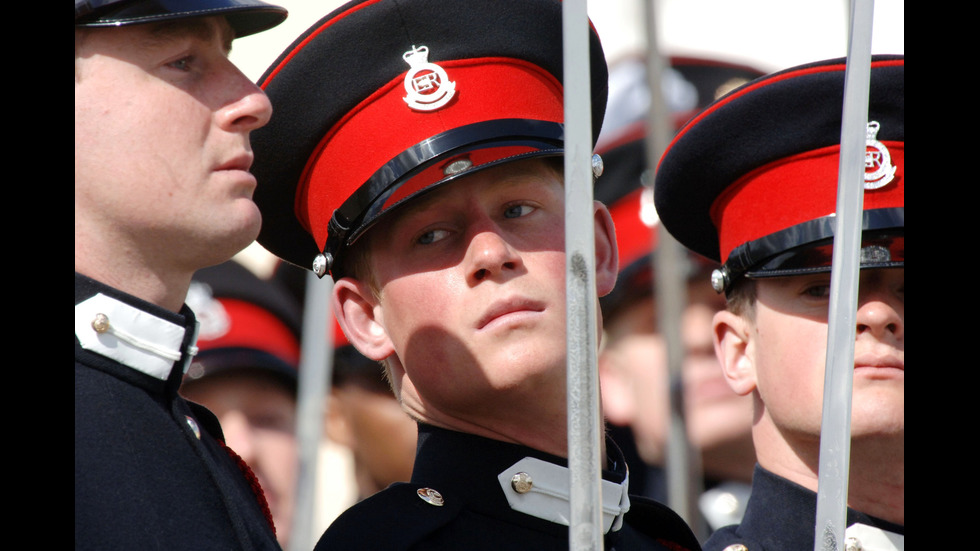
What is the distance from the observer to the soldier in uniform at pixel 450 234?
2342 mm

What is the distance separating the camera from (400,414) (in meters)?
5.00

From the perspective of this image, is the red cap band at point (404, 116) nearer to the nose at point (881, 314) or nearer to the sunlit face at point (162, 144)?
the sunlit face at point (162, 144)

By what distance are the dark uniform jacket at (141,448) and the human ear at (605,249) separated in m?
0.86

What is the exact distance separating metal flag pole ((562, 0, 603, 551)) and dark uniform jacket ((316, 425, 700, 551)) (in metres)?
0.59

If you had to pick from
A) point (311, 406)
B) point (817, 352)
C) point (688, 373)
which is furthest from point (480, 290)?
point (688, 373)

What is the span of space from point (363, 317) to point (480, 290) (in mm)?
339

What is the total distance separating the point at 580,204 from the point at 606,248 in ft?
3.02

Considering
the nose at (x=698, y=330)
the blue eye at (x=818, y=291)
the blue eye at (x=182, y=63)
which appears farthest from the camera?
the nose at (x=698, y=330)

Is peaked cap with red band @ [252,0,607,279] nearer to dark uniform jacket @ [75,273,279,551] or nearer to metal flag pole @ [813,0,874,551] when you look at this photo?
dark uniform jacket @ [75,273,279,551]

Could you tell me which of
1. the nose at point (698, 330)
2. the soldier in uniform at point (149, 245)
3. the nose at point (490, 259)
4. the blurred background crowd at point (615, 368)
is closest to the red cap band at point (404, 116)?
the nose at point (490, 259)

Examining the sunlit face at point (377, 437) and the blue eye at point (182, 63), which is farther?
the sunlit face at point (377, 437)
